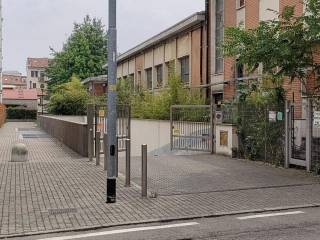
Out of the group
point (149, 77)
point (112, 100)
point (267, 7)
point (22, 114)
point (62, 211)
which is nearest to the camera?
point (62, 211)

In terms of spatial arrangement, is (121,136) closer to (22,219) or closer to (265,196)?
(265,196)

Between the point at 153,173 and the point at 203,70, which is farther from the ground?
the point at 203,70

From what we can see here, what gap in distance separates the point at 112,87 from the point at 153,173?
483 centimetres

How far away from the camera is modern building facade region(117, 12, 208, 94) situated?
1187 inches

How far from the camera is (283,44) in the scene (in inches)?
515

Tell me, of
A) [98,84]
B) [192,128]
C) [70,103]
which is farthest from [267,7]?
[98,84]

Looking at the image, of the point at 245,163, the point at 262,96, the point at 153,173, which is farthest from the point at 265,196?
the point at 262,96

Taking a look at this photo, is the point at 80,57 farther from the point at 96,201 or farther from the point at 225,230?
the point at 225,230

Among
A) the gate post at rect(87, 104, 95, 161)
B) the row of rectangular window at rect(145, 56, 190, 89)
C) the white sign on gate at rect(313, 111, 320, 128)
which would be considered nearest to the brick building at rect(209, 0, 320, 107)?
the row of rectangular window at rect(145, 56, 190, 89)

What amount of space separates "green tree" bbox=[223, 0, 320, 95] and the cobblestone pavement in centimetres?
269

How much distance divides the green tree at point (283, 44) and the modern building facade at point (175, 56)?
14.9m

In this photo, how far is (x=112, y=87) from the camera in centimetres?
1014

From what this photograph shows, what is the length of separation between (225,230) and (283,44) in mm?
6249

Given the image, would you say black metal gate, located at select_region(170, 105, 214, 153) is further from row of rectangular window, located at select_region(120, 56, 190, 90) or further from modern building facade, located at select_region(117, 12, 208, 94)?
row of rectangular window, located at select_region(120, 56, 190, 90)
